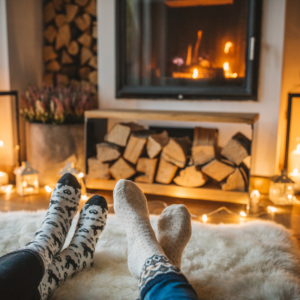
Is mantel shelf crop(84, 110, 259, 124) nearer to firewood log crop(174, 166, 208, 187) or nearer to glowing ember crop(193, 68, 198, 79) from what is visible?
firewood log crop(174, 166, 208, 187)

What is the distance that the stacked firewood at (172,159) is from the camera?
6.05ft

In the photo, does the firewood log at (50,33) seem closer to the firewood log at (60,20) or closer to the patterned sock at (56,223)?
the firewood log at (60,20)

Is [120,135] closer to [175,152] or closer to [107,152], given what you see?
[107,152]

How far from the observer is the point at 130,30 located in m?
2.20

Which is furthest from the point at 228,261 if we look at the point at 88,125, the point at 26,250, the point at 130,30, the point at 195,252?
the point at 130,30

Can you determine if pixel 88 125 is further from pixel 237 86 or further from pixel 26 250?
pixel 26 250

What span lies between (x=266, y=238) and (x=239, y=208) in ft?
1.81

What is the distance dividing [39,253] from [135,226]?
288 mm

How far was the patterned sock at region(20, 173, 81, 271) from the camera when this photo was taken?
885 millimetres

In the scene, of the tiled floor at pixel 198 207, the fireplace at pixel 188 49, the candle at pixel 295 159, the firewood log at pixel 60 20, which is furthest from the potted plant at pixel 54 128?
the candle at pixel 295 159

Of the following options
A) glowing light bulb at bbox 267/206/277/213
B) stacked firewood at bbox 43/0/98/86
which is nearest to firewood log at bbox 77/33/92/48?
stacked firewood at bbox 43/0/98/86

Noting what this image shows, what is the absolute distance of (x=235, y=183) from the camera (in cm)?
184

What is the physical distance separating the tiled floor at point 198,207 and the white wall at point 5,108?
0.37 m

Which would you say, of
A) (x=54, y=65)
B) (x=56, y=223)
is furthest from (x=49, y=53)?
(x=56, y=223)
